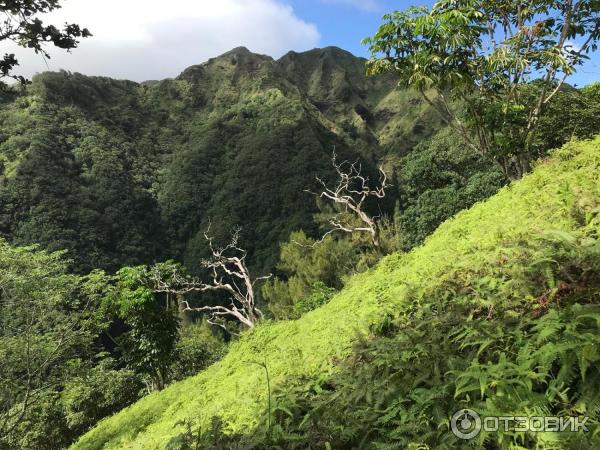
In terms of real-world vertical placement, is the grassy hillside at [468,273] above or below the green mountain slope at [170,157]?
below

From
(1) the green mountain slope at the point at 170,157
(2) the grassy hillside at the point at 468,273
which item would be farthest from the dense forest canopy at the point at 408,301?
(1) the green mountain slope at the point at 170,157

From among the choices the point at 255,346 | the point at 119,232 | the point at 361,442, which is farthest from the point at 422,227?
the point at 119,232

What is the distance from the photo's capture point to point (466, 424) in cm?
339

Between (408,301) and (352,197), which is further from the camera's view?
(352,197)

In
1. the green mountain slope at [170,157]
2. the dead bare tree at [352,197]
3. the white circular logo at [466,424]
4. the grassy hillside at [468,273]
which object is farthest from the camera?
the green mountain slope at [170,157]

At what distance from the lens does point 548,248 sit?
4.72 meters

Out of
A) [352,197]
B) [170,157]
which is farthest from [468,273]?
[170,157]

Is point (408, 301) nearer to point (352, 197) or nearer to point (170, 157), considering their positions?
point (352, 197)

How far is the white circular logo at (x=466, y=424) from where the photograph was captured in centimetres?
329

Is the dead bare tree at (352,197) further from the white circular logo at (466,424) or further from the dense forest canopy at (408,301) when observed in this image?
the white circular logo at (466,424)

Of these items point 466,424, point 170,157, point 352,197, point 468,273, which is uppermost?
point 170,157

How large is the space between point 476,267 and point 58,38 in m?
7.27

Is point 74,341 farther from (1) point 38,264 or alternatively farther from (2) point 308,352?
(2) point 308,352

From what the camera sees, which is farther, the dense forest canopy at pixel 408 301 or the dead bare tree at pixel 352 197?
the dead bare tree at pixel 352 197
